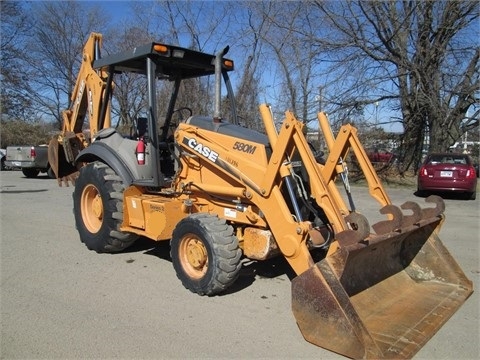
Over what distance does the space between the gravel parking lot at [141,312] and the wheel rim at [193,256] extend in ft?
0.85

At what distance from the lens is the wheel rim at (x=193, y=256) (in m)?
4.79

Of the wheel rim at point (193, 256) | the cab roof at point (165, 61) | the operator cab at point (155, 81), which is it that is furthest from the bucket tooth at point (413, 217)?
the cab roof at point (165, 61)

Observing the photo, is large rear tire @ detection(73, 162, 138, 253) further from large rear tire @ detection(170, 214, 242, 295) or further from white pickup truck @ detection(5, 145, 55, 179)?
white pickup truck @ detection(5, 145, 55, 179)

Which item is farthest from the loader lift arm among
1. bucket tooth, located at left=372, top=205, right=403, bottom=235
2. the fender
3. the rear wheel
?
the rear wheel

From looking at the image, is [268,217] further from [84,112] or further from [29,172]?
[29,172]

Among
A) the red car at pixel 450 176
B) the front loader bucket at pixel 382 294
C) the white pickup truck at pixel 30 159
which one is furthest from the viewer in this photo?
the white pickup truck at pixel 30 159

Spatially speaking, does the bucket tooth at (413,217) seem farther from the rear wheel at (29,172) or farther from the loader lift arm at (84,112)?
the rear wheel at (29,172)

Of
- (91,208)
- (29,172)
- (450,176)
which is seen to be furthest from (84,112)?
(29,172)

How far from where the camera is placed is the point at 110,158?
614 centimetres

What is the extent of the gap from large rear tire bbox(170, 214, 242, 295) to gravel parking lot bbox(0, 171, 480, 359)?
178 mm

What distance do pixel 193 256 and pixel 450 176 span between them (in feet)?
35.6

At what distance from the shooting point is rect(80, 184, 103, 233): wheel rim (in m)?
6.42

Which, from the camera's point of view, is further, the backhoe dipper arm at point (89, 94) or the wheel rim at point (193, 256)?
the backhoe dipper arm at point (89, 94)

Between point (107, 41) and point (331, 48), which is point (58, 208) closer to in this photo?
point (331, 48)
